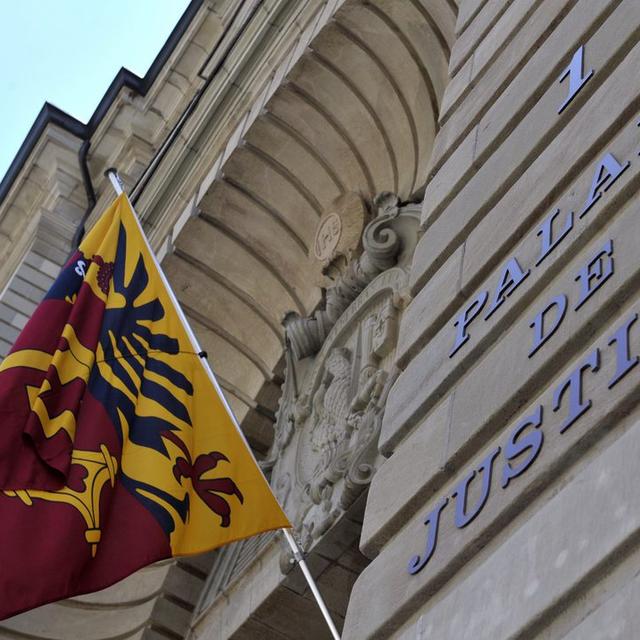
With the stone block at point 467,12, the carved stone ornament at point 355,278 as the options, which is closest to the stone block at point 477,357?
the stone block at point 467,12

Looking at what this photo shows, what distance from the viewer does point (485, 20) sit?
28.2 ft

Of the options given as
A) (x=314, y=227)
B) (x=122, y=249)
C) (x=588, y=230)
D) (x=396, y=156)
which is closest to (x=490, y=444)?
(x=588, y=230)

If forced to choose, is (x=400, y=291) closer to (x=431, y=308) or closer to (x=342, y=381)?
(x=342, y=381)

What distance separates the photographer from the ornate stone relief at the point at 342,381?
972 centimetres

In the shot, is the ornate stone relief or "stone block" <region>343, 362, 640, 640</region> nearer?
"stone block" <region>343, 362, 640, 640</region>

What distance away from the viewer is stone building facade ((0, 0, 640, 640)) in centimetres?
504

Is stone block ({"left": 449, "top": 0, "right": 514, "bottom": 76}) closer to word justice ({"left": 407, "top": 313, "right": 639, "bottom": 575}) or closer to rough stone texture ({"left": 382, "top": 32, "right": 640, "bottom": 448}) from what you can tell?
rough stone texture ({"left": 382, "top": 32, "right": 640, "bottom": 448})

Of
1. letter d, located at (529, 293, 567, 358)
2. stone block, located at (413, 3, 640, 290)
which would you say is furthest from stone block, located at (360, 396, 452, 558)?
stone block, located at (413, 3, 640, 290)

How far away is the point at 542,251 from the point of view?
Result: 5.93 metres

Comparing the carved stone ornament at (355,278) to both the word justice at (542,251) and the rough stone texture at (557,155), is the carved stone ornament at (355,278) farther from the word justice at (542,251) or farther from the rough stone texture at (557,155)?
the word justice at (542,251)

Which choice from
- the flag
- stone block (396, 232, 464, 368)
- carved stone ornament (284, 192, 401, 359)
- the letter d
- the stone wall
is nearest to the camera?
the stone wall

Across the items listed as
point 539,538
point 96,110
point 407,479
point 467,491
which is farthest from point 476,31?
point 96,110

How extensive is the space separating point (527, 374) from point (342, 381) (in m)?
5.47

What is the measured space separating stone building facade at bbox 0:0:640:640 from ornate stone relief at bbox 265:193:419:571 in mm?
28
